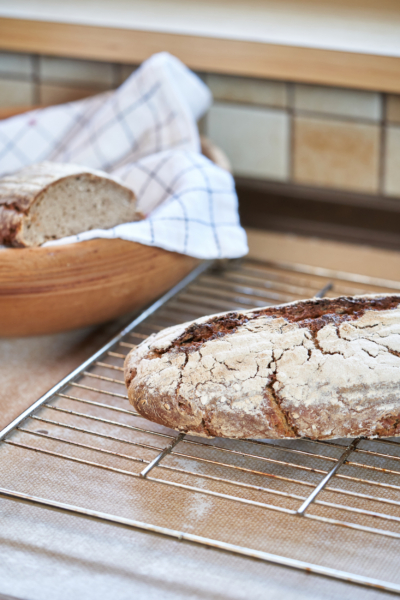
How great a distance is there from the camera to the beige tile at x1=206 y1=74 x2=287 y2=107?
125cm

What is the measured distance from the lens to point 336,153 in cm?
125

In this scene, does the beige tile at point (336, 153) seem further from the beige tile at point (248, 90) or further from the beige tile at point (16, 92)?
the beige tile at point (16, 92)

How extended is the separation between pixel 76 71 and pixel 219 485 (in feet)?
3.43

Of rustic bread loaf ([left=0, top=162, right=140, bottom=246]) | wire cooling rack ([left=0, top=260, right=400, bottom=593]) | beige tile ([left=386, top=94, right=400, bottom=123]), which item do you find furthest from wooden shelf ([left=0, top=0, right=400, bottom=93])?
wire cooling rack ([left=0, top=260, right=400, bottom=593])

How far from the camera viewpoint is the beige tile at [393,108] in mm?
1156

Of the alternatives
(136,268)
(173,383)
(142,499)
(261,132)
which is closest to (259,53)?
(261,132)

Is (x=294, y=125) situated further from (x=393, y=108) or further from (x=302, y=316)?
(x=302, y=316)

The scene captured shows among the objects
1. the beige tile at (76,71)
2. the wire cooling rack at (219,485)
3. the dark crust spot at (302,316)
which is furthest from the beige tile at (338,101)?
the wire cooling rack at (219,485)

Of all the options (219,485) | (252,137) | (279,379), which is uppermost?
(252,137)

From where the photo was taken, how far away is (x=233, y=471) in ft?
2.28

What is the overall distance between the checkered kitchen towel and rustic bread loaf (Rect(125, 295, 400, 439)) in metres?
0.28

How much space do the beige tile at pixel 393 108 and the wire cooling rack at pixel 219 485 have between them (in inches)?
26.4

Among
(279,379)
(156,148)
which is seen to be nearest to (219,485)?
(279,379)

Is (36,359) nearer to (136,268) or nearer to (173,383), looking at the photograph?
(136,268)
